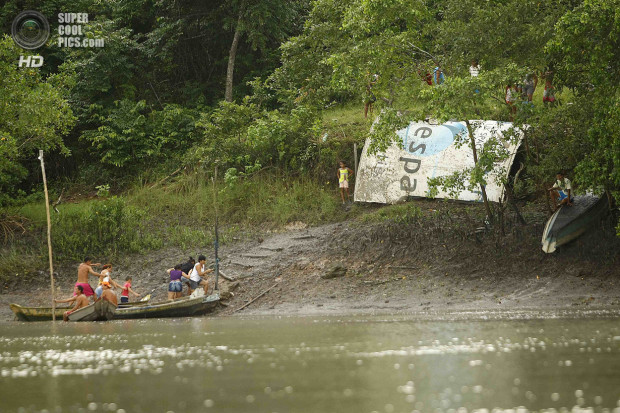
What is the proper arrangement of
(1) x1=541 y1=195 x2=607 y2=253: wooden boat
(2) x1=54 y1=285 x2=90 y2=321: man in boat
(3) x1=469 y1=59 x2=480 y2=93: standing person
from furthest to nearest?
(2) x1=54 y1=285 x2=90 y2=321: man in boat < (3) x1=469 y1=59 x2=480 y2=93: standing person < (1) x1=541 y1=195 x2=607 y2=253: wooden boat

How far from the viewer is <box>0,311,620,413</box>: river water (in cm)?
852

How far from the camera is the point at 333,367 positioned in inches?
416

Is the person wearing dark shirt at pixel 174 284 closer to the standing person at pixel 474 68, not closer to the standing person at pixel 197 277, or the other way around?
the standing person at pixel 197 277

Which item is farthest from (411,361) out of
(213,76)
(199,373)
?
(213,76)

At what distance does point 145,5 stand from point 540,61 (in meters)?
18.9

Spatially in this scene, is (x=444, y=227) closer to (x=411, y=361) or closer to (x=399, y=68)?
(x=399, y=68)

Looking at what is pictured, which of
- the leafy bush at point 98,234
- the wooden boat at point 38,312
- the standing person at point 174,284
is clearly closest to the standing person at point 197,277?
the standing person at point 174,284

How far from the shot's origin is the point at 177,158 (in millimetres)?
28438

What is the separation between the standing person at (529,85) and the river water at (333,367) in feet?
19.4

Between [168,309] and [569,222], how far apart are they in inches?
379

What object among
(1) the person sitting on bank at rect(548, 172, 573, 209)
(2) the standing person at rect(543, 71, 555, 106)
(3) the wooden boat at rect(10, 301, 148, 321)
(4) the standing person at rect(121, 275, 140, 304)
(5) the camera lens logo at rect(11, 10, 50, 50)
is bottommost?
(3) the wooden boat at rect(10, 301, 148, 321)

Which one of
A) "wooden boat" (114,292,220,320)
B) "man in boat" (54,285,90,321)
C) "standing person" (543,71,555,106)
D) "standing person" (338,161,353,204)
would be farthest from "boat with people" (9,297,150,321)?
"standing person" (543,71,555,106)

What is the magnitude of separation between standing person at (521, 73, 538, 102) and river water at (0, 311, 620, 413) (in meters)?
5.91

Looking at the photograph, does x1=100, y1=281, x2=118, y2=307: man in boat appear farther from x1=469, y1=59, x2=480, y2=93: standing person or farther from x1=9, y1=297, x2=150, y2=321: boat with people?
x1=469, y1=59, x2=480, y2=93: standing person
